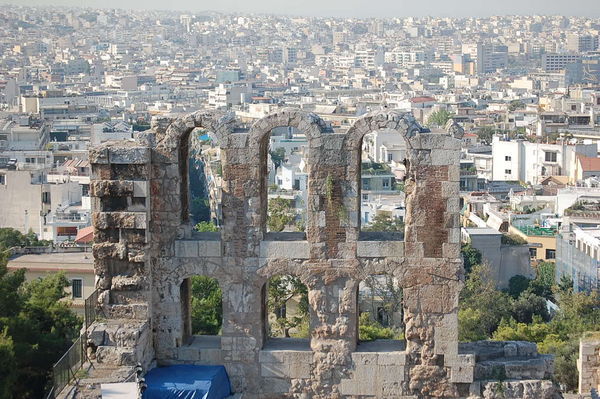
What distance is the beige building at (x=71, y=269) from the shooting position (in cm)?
3431

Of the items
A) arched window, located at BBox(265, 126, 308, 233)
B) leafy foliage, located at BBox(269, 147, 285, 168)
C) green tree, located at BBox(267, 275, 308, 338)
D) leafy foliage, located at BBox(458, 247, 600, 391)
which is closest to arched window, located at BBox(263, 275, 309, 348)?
green tree, located at BBox(267, 275, 308, 338)

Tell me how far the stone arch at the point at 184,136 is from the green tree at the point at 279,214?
14.8 m

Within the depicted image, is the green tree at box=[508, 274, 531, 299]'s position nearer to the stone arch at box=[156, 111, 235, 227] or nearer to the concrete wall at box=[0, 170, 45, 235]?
the concrete wall at box=[0, 170, 45, 235]

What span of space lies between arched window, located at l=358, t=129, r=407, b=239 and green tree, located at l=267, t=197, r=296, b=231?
280 cm

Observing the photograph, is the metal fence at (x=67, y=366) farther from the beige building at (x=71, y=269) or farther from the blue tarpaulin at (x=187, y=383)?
the beige building at (x=71, y=269)

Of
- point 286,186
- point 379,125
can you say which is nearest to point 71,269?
point 379,125

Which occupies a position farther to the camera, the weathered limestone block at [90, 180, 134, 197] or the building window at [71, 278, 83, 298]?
the building window at [71, 278, 83, 298]

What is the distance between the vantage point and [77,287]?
34688 millimetres

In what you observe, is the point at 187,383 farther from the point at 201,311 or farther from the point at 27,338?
the point at 201,311

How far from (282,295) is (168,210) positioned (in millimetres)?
12973

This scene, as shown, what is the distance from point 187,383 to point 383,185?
53.9m

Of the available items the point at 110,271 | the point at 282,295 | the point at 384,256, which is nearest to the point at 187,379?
the point at 110,271

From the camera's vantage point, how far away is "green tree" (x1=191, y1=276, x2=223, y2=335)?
2328 centimetres

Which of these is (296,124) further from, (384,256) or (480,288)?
(480,288)
